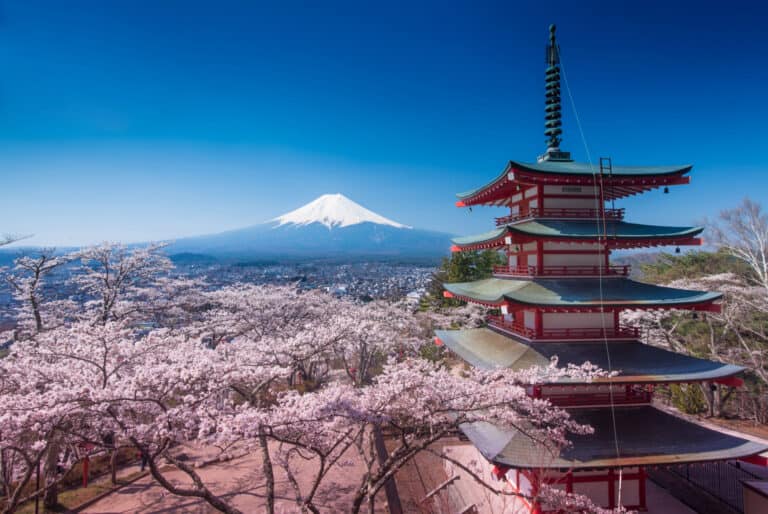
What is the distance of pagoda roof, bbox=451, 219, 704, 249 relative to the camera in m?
8.37

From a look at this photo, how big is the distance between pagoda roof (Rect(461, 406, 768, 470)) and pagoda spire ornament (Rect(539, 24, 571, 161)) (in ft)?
20.5

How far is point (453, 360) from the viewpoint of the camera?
850 inches

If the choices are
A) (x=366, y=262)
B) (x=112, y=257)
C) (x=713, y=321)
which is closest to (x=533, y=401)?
(x=713, y=321)

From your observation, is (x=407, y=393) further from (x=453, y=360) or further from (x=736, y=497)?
(x=453, y=360)

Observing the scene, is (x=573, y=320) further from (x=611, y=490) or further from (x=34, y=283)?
(x=34, y=283)

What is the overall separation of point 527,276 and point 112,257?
15841 mm

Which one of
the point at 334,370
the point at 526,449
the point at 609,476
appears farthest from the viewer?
the point at 334,370

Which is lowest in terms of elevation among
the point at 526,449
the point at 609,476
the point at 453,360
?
the point at 453,360

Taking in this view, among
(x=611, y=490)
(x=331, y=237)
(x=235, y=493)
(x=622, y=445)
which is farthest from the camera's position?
(x=331, y=237)

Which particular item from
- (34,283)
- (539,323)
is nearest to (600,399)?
(539,323)

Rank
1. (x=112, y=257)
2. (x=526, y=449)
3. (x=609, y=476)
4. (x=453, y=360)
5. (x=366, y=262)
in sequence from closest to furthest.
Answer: (x=526, y=449) → (x=609, y=476) → (x=112, y=257) → (x=453, y=360) → (x=366, y=262)

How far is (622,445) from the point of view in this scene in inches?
281

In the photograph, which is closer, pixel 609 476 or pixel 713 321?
pixel 609 476

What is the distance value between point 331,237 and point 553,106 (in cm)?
12862
